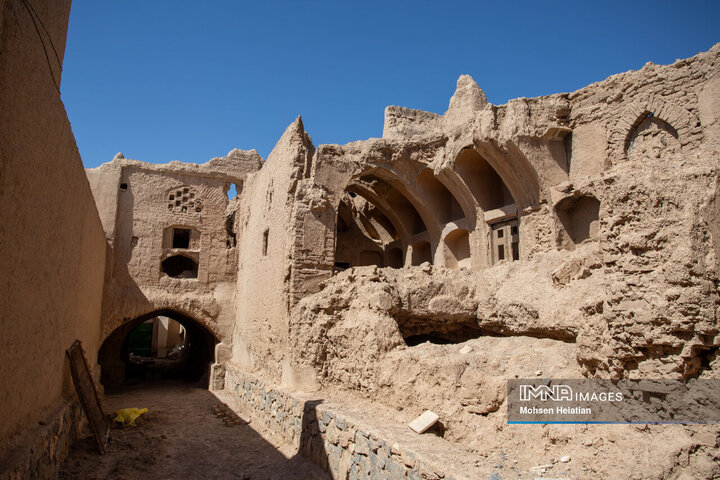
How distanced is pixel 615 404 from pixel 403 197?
37.9 ft

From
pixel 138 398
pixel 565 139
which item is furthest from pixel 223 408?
pixel 565 139

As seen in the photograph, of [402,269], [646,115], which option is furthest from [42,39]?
[646,115]

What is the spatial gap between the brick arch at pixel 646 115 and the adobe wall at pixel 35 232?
382 inches

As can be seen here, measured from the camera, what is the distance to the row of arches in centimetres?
1219

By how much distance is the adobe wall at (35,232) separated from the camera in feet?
10.8

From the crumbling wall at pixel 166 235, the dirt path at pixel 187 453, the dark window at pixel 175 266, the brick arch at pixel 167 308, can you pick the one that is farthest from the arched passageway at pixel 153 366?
the dirt path at pixel 187 453

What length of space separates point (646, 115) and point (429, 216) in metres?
5.87

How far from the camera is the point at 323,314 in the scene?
7.72 metres

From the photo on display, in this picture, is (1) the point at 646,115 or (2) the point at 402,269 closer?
(2) the point at 402,269

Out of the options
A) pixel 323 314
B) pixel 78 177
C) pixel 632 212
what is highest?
pixel 78 177

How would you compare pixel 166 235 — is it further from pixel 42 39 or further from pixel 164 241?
pixel 42 39

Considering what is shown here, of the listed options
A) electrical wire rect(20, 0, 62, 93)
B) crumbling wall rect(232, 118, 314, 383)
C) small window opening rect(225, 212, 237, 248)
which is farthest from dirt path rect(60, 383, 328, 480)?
small window opening rect(225, 212, 237, 248)

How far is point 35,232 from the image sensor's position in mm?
4121

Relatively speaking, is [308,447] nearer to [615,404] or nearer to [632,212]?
[615,404]
